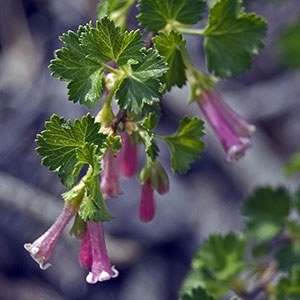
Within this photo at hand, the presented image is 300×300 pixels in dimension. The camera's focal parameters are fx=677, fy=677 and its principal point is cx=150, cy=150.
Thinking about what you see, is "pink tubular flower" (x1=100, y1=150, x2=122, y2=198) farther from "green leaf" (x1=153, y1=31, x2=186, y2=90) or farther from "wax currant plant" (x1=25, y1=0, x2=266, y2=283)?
"green leaf" (x1=153, y1=31, x2=186, y2=90)

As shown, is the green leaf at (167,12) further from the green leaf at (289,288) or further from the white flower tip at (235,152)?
the green leaf at (289,288)

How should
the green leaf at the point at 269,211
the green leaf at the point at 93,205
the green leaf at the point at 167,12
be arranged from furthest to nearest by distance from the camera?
the green leaf at the point at 269,211
the green leaf at the point at 167,12
the green leaf at the point at 93,205

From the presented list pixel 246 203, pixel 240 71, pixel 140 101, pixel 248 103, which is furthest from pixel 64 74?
pixel 248 103

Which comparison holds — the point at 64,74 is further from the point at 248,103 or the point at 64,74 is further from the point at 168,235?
the point at 248,103

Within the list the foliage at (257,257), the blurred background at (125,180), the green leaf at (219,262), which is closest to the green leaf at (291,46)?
the blurred background at (125,180)

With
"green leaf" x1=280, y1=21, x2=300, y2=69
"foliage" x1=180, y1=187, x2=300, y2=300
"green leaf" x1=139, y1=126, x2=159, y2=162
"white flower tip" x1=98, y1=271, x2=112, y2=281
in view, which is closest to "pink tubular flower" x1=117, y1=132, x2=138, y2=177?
"green leaf" x1=139, y1=126, x2=159, y2=162

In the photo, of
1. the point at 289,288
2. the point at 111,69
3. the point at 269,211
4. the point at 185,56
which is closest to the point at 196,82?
the point at 185,56
